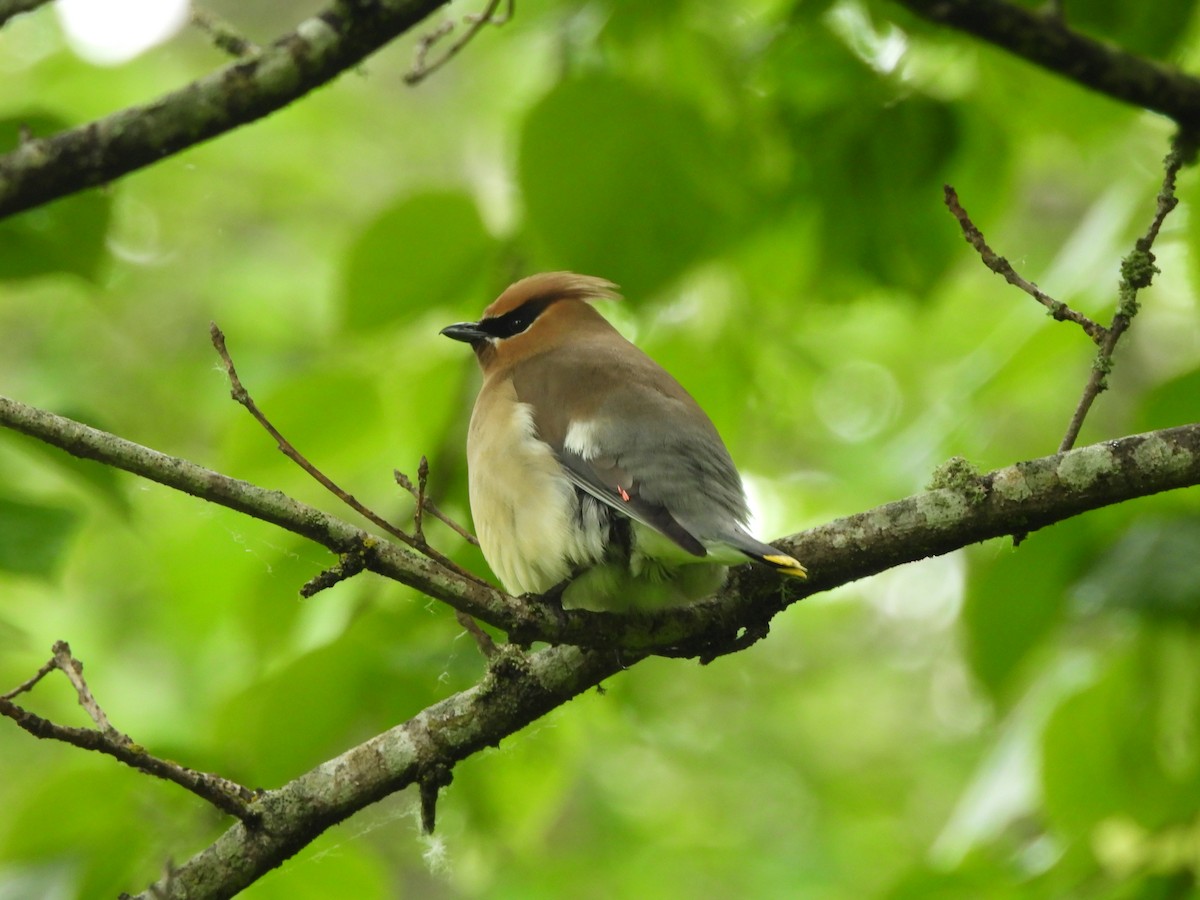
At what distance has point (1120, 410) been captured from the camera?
416 inches

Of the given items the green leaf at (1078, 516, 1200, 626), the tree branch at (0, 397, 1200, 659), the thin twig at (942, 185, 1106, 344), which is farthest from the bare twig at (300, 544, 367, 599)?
the green leaf at (1078, 516, 1200, 626)

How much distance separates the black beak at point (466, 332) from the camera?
177 inches

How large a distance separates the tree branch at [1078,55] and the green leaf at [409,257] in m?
1.54

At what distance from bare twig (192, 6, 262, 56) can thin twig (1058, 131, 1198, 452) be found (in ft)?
7.57

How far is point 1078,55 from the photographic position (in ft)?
10.5

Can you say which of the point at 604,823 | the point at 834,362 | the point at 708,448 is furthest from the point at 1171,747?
the point at 604,823

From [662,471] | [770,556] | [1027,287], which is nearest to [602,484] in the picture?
[662,471]

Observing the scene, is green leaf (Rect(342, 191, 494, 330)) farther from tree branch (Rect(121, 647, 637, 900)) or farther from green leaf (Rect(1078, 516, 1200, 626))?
green leaf (Rect(1078, 516, 1200, 626))

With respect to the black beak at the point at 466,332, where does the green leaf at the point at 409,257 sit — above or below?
below

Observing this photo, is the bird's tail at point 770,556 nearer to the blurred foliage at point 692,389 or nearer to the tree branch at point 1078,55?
the blurred foliage at point 692,389

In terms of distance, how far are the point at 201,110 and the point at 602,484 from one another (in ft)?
4.71

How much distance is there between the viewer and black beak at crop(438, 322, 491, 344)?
4.49 metres

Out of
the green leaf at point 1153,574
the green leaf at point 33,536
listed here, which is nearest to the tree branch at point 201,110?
the green leaf at point 33,536

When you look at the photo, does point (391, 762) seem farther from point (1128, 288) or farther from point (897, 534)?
point (1128, 288)
